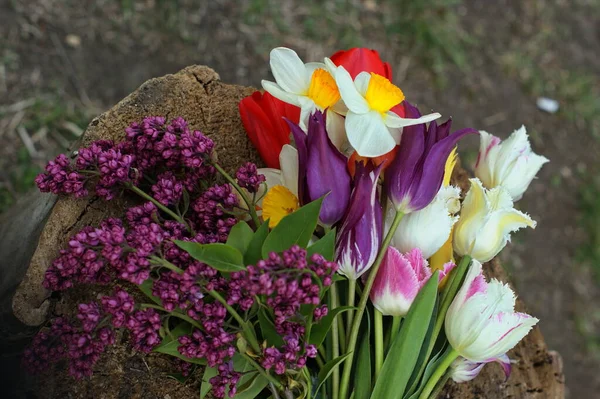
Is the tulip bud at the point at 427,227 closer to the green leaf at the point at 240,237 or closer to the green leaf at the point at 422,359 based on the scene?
the green leaf at the point at 422,359

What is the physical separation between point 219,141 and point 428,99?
1.39 m

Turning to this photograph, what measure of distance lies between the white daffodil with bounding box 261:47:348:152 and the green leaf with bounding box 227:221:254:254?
154 mm

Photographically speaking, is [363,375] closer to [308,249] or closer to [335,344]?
[335,344]

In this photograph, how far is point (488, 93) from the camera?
2.33 m

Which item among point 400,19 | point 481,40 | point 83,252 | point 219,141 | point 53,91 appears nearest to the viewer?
point 83,252

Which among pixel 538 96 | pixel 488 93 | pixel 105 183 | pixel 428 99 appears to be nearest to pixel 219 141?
pixel 105 183

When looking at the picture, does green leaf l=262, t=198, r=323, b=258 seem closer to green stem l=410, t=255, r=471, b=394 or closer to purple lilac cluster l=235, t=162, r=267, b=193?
purple lilac cluster l=235, t=162, r=267, b=193

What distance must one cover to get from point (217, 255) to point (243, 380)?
0.64ft

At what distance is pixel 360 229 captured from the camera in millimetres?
729

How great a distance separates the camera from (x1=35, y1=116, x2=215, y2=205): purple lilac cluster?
2.39 ft

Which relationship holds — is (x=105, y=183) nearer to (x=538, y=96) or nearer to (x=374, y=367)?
(x=374, y=367)

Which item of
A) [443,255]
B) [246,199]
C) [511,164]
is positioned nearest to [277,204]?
[246,199]

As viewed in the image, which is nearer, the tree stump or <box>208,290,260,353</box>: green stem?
<box>208,290,260,353</box>: green stem

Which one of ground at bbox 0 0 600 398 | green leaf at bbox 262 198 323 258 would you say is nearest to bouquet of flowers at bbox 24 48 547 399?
green leaf at bbox 262 198 323 258
